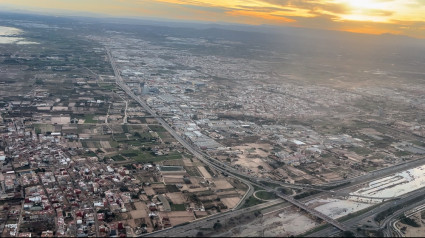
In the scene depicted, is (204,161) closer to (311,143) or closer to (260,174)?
(260,174)

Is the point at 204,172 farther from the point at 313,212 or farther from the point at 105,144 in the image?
the point at 105,144

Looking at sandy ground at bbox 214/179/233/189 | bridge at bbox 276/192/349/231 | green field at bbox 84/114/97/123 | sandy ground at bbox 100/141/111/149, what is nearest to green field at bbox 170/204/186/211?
sandy ground at bbox 214/179/233/189

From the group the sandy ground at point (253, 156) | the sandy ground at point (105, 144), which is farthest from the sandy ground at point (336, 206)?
the sandy ground at point (105, 144)

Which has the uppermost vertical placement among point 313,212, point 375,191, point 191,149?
point 191,149

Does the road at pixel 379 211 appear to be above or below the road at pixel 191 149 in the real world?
below

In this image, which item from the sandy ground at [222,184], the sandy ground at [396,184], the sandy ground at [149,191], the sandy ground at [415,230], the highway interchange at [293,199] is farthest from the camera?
the sandy ground at [396,184]

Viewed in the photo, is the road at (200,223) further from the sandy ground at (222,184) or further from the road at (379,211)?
the road at (379,211)

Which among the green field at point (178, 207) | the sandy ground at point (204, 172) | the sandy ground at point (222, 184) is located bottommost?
the sandy ground at point (222, 184)

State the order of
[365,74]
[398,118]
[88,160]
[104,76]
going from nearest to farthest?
[88,160]
[398,118]
[104,76]
[365,74]

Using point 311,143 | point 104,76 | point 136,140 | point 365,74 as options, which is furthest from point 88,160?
point 365,74

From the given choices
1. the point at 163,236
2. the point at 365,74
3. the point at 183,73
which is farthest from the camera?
the point at 365,74

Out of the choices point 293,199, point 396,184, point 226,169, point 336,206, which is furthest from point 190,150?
point 396,184
